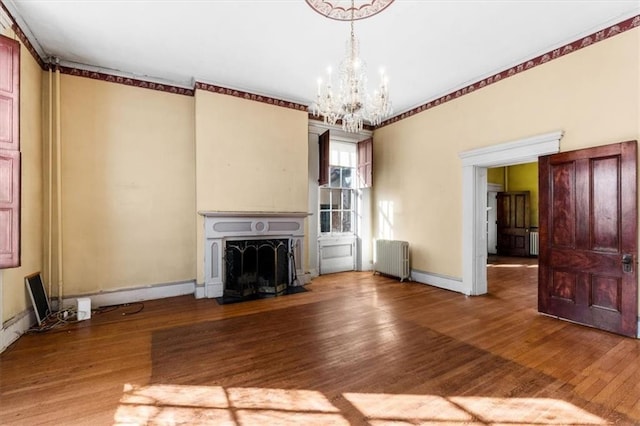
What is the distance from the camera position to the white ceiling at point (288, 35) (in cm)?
305

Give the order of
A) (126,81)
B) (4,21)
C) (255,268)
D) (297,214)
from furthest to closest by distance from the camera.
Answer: (297,214) → (255,268) → (126,81) → (4,21)

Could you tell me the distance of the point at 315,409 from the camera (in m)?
2.02

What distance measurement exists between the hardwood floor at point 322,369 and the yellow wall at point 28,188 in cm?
51


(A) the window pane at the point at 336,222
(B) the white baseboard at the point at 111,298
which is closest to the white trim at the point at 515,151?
(A) the window pane at the point at 336,222

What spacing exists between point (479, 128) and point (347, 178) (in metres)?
2.94

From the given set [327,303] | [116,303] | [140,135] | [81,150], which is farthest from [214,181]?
[327,303]

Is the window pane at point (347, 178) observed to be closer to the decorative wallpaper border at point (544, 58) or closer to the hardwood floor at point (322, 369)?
the decorative wallpaper border at point (544, 58)

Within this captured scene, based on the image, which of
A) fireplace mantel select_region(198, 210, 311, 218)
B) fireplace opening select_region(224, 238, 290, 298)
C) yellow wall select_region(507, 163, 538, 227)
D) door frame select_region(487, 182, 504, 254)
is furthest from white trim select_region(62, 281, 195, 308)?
yellow wall select_region(507, 163, 538, 227)

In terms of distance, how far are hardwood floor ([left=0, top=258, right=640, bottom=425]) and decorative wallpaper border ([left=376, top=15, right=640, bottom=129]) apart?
3.32m

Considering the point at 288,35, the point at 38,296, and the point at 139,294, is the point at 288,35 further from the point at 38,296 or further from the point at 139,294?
the point at 38,296

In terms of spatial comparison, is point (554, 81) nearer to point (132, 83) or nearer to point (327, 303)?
point (327, 303)

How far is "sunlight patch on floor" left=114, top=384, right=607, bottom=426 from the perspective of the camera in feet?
6.26

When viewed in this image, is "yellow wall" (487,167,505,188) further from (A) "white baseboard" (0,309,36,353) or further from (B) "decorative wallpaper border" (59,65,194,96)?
(A) "white baseboard" (0,309,36,353)

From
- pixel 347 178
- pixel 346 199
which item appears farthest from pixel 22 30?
pixel 346 199
